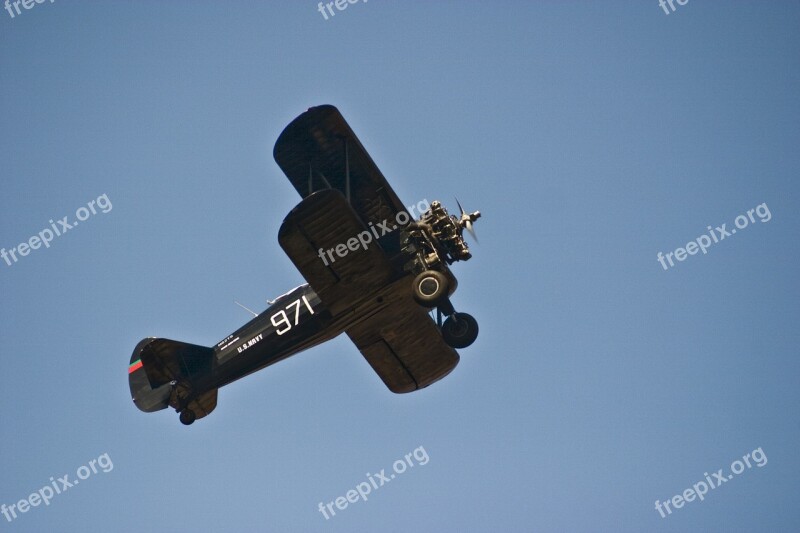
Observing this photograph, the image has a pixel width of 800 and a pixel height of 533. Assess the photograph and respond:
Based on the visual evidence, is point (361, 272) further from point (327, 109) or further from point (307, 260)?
point (327, 109)

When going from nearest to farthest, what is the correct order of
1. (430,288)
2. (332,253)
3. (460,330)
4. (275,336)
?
(332,253), (430,288), (460,330), (275,336)

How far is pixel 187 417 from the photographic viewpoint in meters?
17.8

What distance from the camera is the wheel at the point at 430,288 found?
1584 centimetres

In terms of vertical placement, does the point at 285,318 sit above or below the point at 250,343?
above

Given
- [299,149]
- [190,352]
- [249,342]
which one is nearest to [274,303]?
[249,342]

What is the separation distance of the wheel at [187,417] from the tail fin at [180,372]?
81 millimetres

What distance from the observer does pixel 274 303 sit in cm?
1762

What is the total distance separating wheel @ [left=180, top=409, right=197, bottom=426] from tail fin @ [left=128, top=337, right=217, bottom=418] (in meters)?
0.08

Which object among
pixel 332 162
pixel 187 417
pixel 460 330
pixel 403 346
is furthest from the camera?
pixel 403 346

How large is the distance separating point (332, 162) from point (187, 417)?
604 centimetres

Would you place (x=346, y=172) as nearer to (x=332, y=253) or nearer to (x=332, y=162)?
(x=332, y=162)

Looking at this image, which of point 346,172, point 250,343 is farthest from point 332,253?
point 250,343

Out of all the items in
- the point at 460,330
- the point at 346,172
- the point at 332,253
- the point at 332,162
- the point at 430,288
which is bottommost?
the point at 460,330

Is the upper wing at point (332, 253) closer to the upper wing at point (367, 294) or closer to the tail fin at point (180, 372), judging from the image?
the upper wing at point (367, 294)
